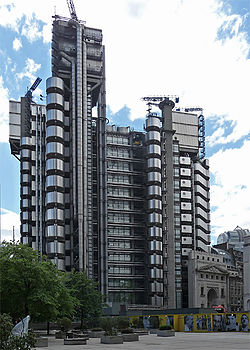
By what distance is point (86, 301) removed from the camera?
81.4m

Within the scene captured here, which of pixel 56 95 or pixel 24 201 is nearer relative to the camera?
pixel 56 95

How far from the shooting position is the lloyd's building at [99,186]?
435 ft

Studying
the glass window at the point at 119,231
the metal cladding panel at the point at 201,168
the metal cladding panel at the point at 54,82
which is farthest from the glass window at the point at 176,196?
the metal cladding panel at the point at 54,82

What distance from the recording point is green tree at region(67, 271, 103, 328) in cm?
8112

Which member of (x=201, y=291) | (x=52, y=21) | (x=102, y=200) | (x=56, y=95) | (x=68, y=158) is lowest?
(x=201, y=291)

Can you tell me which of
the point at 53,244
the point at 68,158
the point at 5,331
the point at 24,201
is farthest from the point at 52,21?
the point at 5,331

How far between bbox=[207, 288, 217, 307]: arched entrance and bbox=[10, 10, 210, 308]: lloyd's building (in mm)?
8000

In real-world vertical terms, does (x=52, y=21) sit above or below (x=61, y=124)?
above

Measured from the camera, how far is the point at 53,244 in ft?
415

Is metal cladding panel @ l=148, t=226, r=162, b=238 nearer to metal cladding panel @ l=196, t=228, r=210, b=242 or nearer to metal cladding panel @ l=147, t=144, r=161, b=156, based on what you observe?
metal cladding panel @ l=147, t=144, r=161, b=156

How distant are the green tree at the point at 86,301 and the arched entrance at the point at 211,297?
7417cm

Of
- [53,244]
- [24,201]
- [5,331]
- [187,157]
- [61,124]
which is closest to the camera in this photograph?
[5,331]

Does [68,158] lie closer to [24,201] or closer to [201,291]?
[24,201]

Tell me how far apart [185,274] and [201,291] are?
6.40 meters
